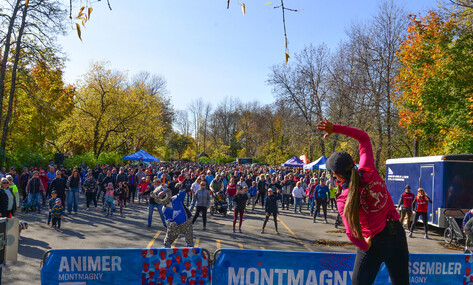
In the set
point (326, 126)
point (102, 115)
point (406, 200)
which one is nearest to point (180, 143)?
point (102, 115)

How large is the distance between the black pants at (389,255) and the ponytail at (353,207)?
206 mm

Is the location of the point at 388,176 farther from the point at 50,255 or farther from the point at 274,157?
the point at 274,157

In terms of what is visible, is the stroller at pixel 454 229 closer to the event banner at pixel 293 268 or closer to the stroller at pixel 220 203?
the event banner at pixel 293 268

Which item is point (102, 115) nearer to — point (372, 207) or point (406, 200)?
point (406, 200)

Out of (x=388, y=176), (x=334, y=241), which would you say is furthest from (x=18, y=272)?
(x=388, y=176)

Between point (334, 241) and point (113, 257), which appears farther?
point (334, 241)

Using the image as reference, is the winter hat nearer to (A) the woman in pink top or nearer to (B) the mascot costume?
(A) the woman in pink top

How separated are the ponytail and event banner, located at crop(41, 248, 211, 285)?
3.19 metres

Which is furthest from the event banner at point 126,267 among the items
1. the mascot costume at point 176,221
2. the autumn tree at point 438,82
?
the autumn tree at point 438,82

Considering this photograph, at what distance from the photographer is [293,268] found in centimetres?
524

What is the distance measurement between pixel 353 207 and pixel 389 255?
19.8 inches

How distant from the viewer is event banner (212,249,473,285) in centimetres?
523

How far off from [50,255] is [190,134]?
86412 millimetres

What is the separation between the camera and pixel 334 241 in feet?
39.2
